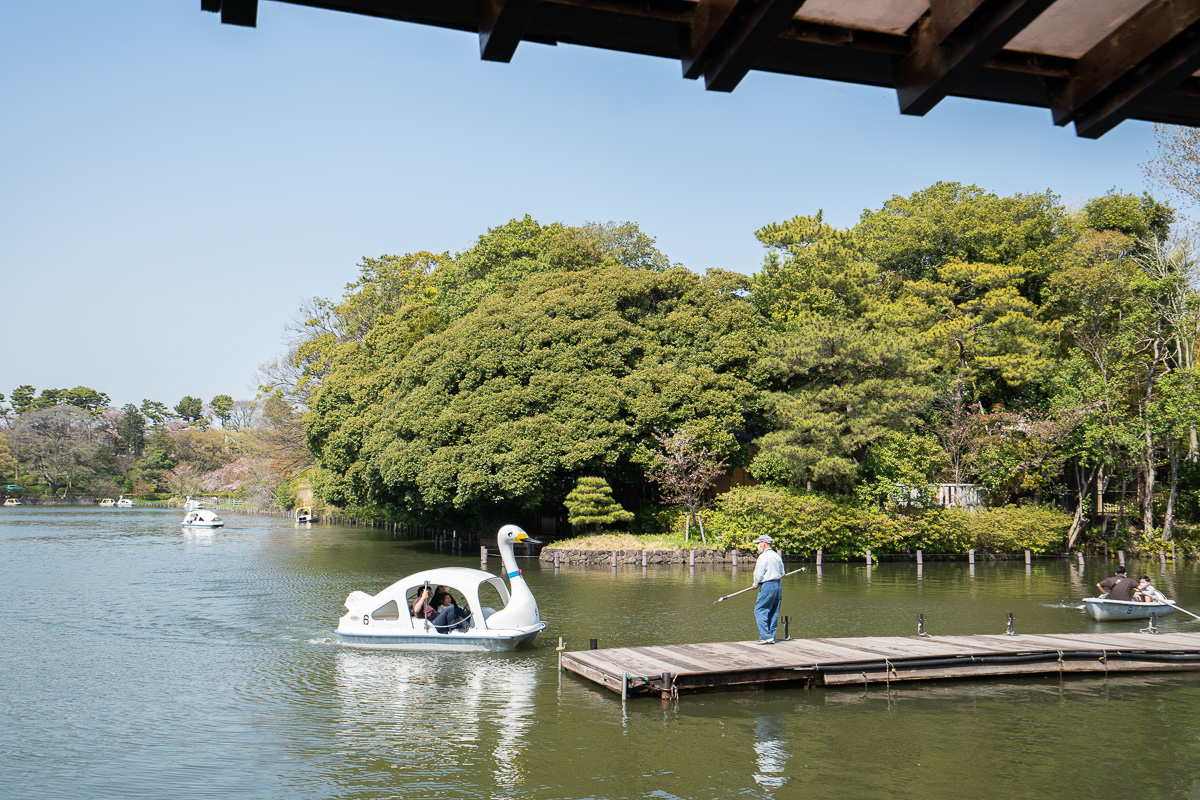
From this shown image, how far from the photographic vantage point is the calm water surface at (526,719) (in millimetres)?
8789

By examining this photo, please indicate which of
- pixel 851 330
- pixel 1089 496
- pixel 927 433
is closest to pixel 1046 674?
pixel 851 330

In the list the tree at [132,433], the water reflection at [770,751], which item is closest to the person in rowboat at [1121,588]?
the water reflection at [770,751]

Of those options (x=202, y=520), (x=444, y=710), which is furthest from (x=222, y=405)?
(x=444, y=710)

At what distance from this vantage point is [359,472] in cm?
4144

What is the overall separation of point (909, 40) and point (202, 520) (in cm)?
5284

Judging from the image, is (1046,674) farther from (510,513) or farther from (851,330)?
(510,513)

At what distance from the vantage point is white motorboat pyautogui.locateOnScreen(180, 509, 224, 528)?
4899cm

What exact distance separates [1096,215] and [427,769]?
133ft

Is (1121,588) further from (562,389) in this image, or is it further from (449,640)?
(562,389)

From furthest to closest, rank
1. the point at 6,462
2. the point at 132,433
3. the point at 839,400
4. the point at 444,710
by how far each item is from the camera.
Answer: the point at 132,433
the point at 6,462
the point at 839,400
the point at 444,710

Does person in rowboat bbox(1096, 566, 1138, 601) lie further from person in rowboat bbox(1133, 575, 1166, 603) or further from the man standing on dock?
the man standing on dock

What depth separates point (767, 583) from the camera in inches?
506

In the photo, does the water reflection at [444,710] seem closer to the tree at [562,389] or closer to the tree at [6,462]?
the tree at [562,389]

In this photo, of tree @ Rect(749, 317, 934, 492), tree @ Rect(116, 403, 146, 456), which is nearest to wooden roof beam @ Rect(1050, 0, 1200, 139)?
tree @ Rect(749, 317, 934, 492)
